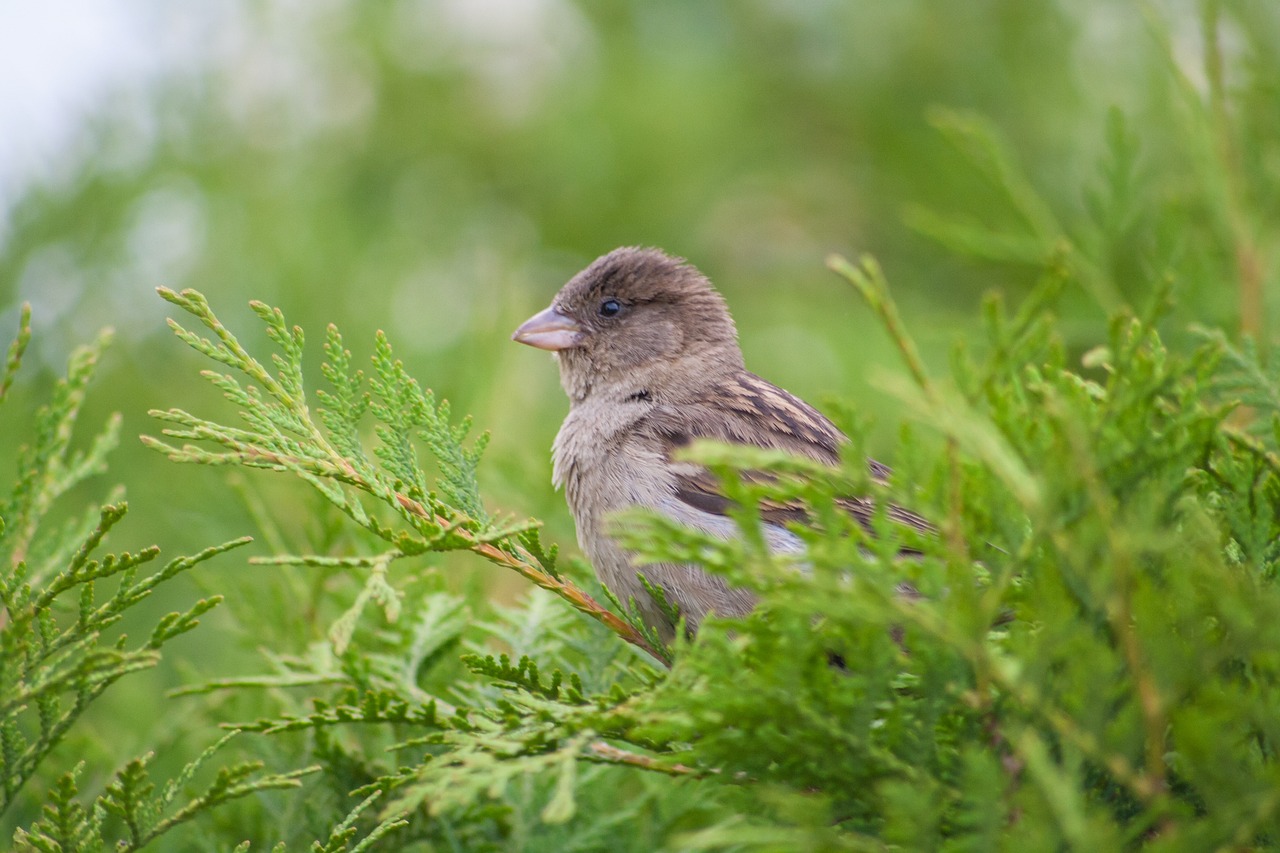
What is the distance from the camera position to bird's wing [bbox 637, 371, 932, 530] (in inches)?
117

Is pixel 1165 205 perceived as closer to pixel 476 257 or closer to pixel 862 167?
pixel 862 167

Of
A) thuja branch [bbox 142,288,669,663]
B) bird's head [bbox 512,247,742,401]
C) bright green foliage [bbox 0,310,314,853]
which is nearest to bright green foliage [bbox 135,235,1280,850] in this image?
thuja branch [bbox 142,288,669,663]

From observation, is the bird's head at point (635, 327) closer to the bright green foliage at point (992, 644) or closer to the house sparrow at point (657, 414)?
the house sparrow at point (657, 414)

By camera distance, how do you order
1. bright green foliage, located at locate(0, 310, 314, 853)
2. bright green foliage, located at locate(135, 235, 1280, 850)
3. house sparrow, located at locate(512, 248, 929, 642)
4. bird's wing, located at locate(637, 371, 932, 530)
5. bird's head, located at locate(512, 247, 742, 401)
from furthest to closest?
bird's head, located at locate(512, 247, 742, 401) → bird's wing, located at locate(637, 371, 932, 530) → house sparrow, located at locate(512, 248, 929, 642) → bright green foliage, located at locate(0, 310, 314, 853) → bright green foliage, located at locate(135, 235, 1280, 850)

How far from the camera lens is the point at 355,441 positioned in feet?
6.35

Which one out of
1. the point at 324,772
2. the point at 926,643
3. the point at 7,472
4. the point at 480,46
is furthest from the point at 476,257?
the point at 926,643

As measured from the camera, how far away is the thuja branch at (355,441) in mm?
1814

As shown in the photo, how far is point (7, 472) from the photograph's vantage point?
354 cm

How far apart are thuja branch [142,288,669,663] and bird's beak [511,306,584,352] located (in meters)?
1.76

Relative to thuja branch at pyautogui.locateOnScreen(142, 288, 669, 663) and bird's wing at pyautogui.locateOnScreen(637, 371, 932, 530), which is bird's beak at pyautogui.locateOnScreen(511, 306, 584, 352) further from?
thuja branch at pyautogui.locateOnScreen(142, 288, 669, 663)

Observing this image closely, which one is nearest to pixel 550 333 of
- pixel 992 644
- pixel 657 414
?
pixel 657 414

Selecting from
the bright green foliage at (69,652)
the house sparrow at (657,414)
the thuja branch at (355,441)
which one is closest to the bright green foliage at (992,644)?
the thuja branch at (355,441)

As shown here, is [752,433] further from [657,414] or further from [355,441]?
[355,441]

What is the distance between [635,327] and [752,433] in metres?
0.85
